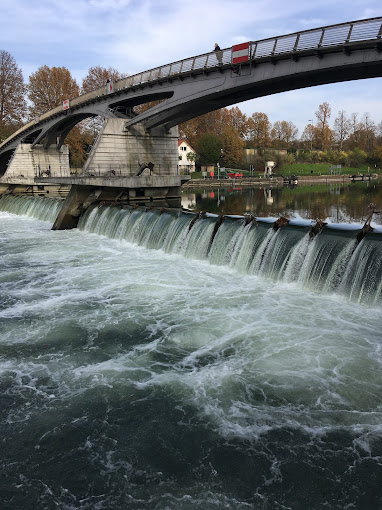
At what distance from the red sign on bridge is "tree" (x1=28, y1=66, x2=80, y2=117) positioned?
1774 inches

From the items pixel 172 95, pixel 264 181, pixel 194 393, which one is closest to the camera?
pixel 194 393

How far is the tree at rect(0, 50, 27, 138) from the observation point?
201 feet

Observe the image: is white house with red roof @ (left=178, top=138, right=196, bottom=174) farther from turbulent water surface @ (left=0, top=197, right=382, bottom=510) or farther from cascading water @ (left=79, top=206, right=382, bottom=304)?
turbulent water surface @ (left=0, top=197, right=382, bottom=510)

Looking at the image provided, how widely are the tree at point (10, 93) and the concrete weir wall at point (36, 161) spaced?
16.2m

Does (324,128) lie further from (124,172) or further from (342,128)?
(124,172)

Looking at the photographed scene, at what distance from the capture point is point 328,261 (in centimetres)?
1060

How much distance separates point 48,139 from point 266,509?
5032cm

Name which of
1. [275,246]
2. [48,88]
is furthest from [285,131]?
[275,246]

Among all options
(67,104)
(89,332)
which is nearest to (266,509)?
(89,332)

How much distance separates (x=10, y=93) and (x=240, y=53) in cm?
5318

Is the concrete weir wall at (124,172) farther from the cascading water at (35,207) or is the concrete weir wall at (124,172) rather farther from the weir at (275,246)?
the weir at (275,246)

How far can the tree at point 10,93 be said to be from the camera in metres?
61.4

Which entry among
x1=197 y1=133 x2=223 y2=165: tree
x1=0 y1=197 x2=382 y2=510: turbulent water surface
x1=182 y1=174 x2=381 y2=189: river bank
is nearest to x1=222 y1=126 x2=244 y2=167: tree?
x1=197 y1=133 x2=223 y2=165: tree

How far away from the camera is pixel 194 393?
6363 mm
